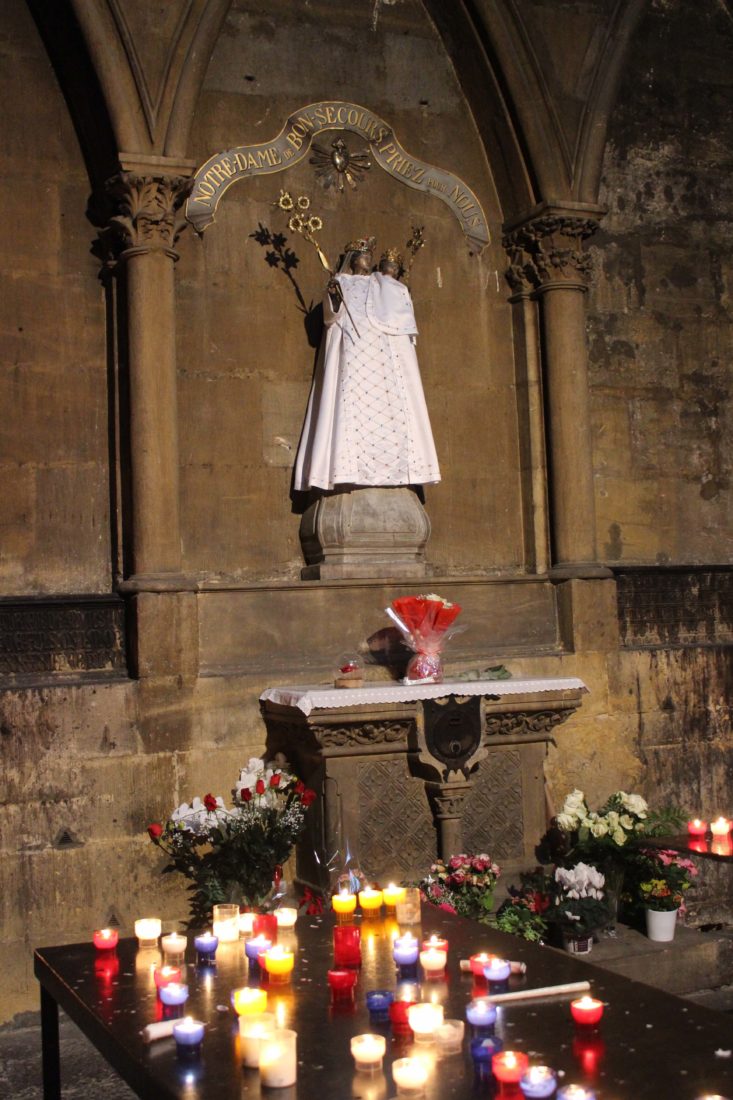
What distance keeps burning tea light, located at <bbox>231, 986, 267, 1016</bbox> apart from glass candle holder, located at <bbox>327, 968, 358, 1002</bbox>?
24 cm

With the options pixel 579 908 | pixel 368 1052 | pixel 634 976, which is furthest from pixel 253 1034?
pixel 634 976

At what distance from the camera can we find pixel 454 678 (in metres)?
7.98

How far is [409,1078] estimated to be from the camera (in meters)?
2.97

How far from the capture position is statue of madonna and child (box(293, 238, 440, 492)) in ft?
27.3

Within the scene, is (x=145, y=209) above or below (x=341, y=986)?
above

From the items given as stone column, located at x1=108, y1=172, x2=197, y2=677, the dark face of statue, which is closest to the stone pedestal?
stone column, located at x1=108, y1=172, x2=197, y2=677

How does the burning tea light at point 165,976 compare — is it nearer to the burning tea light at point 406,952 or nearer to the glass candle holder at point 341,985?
the glass candle holder at point 341,985

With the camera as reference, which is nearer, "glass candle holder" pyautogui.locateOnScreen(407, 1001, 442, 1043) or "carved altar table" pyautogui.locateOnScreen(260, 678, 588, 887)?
"glass candle holder" pyautogui.locateOnScreen(407, 1001, 442, 1043)

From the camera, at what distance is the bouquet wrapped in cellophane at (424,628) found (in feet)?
25.4

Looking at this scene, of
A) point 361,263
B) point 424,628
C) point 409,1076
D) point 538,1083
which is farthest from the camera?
point 361,263

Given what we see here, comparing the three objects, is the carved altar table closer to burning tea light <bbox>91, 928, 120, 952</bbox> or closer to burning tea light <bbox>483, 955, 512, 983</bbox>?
burning tea light <bbox>91, 928, 120, 952</bbox>

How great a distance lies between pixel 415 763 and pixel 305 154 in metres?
4.43

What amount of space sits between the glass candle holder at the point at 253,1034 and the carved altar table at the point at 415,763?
378 centimetres

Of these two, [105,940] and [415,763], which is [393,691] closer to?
[415,763]
